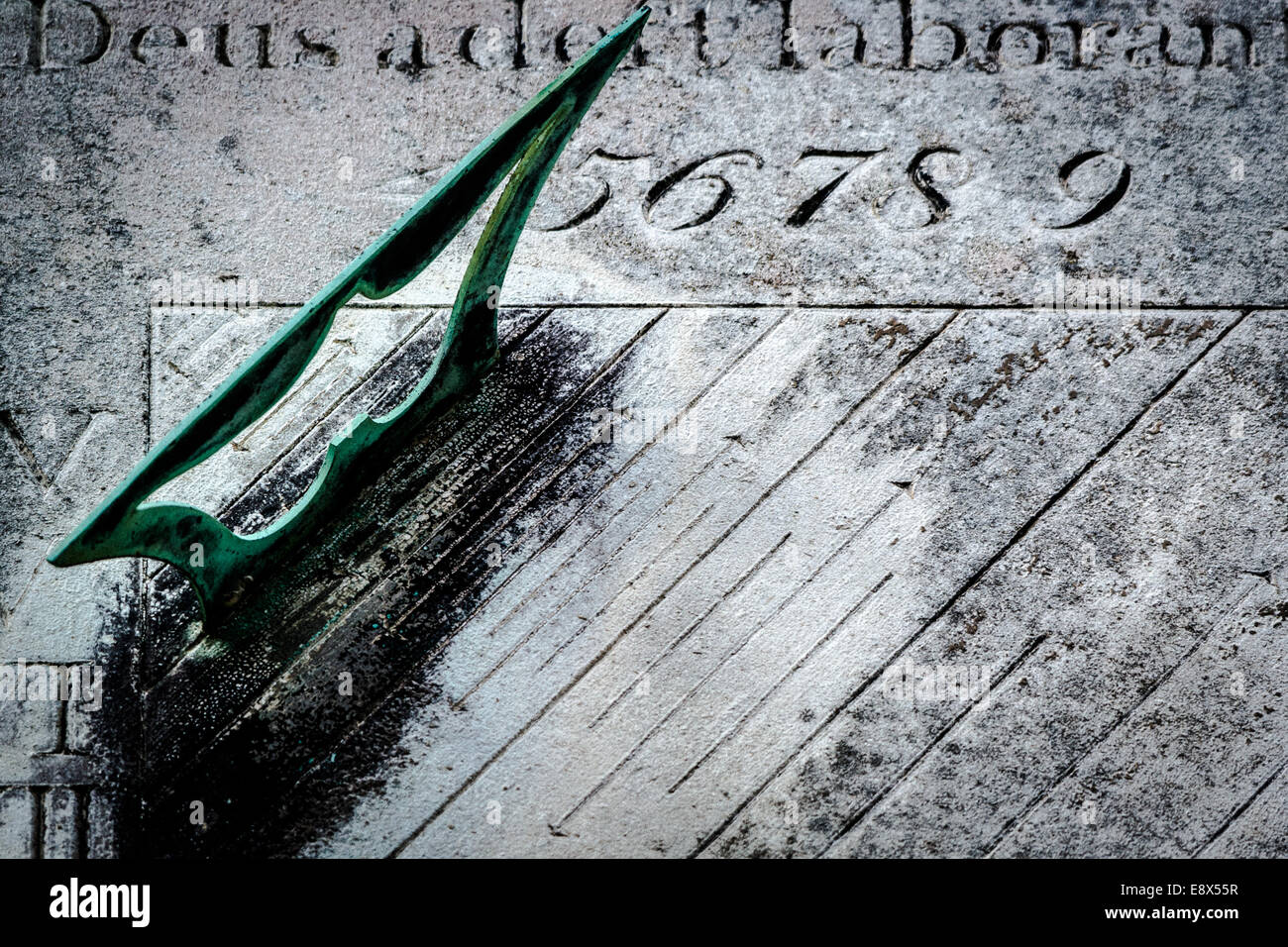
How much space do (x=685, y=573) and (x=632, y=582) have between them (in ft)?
0.31

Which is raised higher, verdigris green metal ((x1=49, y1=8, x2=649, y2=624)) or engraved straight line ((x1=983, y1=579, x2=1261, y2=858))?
verdigris green metal ((x1=49, y1=8, x2=649, y2=624))

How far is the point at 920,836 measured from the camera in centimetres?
217

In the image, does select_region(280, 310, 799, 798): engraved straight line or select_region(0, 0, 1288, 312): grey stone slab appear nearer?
select_region(280, 310, 799, 798): engraved straight line

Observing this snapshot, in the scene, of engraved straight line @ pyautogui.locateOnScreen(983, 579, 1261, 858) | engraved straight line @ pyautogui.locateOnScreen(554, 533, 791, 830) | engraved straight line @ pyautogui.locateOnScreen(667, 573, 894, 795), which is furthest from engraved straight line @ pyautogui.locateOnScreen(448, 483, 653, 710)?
engraved straight line @ pyautogui.locateOnScreen(983, 579, 1261, 858)

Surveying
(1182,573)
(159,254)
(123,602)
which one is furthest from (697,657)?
(159,254)

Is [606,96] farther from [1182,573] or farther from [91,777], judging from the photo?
[91,777]

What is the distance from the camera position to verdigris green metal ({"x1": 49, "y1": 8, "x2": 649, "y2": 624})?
1932 mm

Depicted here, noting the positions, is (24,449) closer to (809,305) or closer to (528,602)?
(528,602)

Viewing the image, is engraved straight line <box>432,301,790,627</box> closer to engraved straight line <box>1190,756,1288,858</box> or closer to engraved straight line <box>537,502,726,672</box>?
engraved straight line <box>537,502,726,672</box>

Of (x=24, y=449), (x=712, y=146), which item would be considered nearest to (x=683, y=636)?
(x=712, y=146)

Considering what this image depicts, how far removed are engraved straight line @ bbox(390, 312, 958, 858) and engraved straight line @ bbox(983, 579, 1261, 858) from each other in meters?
0.69

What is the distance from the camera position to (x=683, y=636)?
2256 mm

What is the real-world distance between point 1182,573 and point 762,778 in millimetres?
841

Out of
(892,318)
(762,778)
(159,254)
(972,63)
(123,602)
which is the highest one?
(972,63)
